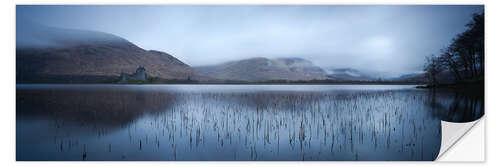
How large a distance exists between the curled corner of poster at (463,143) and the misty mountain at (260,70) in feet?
Answer: 12.6

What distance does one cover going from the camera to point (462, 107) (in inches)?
178

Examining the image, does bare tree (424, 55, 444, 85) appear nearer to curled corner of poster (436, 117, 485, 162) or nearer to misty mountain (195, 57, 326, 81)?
curled corner of poster (436, 117, 485, 162)

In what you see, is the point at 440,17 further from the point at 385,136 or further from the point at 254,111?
the point at 254,111

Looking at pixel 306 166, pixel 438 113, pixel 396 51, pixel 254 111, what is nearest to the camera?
pixel 306 166

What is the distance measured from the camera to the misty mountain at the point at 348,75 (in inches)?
247

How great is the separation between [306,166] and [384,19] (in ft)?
13.3

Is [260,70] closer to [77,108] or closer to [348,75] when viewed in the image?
[348,75]

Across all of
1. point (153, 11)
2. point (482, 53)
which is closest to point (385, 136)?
point (482, 53)

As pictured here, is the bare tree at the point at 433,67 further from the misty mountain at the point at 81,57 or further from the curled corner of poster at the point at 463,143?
the misty mountain at the point at 81,57

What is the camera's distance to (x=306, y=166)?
3352 millimetres

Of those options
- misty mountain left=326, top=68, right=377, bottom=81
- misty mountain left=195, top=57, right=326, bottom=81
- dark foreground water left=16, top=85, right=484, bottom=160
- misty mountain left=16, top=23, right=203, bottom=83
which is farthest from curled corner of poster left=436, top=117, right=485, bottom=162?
misty mountain left=16, top=23, right=203, bottom=83
